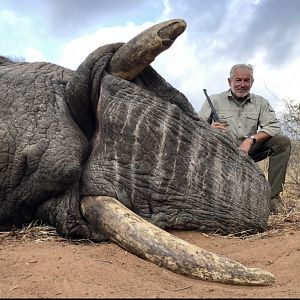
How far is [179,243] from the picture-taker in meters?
3.34

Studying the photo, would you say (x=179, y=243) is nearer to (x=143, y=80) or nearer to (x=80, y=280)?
(x=80, y=280)

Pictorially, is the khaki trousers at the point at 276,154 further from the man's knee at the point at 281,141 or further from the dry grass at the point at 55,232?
the dry grass at the point at 55,232

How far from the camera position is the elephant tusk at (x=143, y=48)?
154 inches

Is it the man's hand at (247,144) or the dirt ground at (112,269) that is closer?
the dirt ground at (112,269)

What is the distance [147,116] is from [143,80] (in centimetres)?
38

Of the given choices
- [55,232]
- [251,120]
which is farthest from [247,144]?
[55,232]

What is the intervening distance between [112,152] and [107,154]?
4cm

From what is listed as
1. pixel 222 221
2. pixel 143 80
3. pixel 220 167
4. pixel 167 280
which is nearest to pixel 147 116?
pixel 143 80

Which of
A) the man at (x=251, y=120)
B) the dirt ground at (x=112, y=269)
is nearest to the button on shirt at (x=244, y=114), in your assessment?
the man at (x=251, y=120)

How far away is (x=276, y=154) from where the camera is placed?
22.6 ft

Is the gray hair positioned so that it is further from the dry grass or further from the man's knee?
the dry grass

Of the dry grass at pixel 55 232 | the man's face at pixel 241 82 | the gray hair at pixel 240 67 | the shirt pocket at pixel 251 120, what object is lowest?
the dry grass at pixel 55 232

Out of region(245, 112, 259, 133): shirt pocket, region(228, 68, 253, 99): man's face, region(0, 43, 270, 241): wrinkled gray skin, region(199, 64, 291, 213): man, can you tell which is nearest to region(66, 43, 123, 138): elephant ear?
region(0, 43, 270, 241): wrinkled gray skin

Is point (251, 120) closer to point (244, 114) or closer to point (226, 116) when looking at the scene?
point (244, 114)
